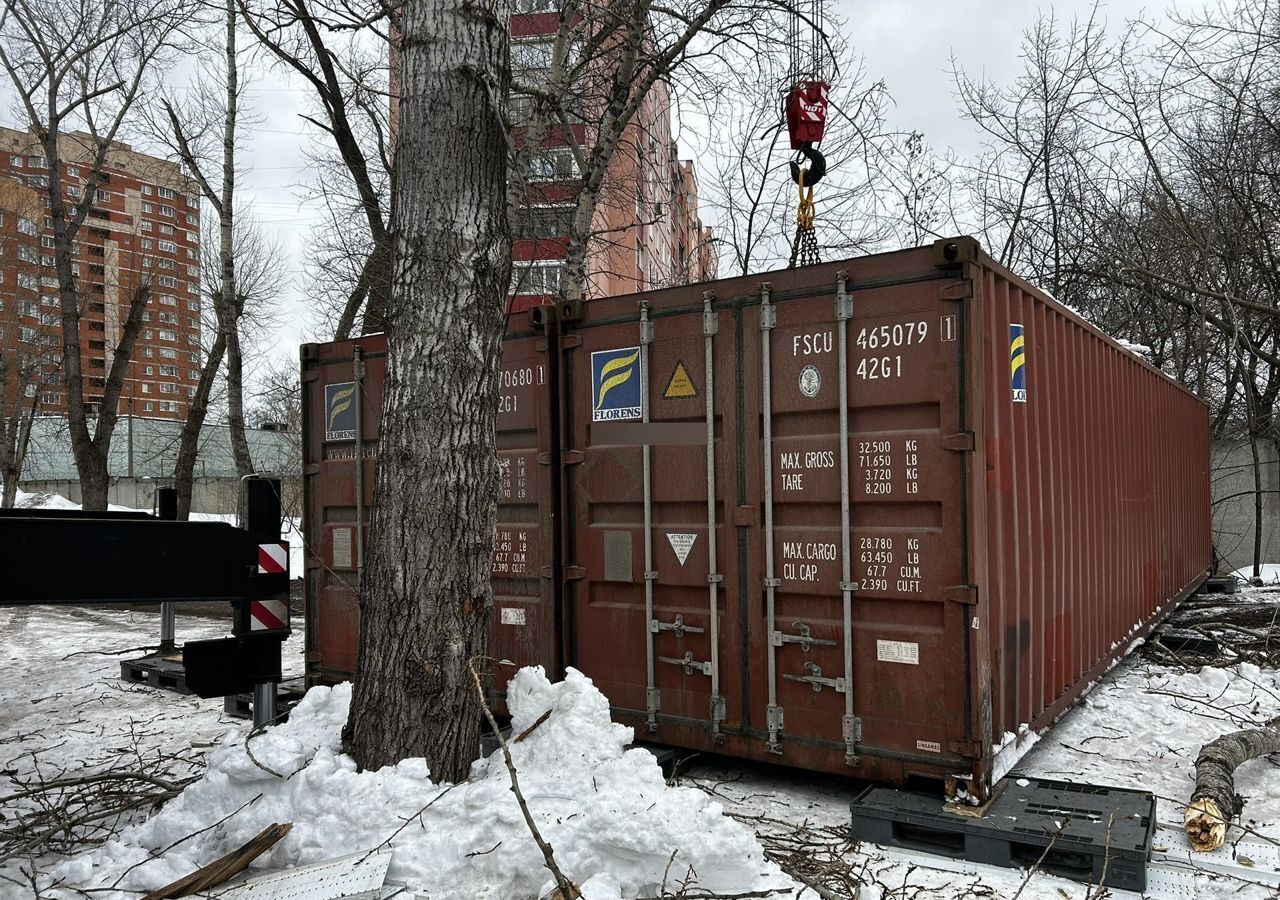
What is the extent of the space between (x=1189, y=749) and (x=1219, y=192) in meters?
12.9

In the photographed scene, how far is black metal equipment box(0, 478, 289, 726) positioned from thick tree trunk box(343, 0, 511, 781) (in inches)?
25.1

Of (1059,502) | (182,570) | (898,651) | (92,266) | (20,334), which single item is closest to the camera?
(182,570)

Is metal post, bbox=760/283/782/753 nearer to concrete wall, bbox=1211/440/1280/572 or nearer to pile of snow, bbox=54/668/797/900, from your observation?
pile of snow, bbox=54/668/797/900

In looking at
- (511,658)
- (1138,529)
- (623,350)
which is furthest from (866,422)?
(1138,529)

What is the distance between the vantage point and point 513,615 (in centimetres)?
619

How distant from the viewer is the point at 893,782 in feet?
16.0

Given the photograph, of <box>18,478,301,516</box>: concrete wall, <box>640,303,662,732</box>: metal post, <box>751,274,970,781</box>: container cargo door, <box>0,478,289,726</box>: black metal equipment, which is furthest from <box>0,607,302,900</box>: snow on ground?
<box>18,478,301,516</box>: concrete wall

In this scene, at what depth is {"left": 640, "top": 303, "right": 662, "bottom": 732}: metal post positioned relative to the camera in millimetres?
5602

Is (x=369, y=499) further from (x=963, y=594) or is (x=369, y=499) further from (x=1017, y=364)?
(x=1017, y=364)

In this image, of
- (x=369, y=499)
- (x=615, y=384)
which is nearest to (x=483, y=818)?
(x=615, y=384)

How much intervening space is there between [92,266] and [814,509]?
29.8 metres

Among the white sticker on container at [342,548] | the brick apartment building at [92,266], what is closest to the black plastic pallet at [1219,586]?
the white sticker on container at [342,548]

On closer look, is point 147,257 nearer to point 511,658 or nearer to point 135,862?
point 511,658

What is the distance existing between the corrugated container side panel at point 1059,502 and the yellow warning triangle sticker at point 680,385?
1.63m
